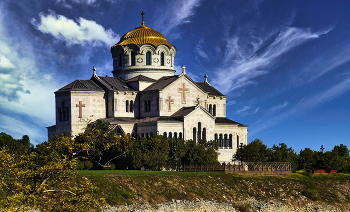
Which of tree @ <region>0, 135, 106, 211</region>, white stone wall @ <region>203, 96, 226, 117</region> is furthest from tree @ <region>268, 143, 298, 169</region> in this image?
tree @ <region>0, 135, 106, 211</region>

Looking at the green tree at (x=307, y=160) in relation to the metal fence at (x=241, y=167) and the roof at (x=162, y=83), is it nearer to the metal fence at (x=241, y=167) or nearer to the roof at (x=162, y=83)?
the metal fence at (x=241, y=167)

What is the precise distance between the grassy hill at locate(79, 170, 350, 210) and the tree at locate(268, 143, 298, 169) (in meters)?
6.17

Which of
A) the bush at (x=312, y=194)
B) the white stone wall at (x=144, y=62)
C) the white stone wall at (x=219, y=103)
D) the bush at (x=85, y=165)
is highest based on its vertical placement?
the white stone wall at (x=144, y=62)

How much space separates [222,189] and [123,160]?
40.9 feet

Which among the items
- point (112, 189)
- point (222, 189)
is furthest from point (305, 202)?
point (112, 189)

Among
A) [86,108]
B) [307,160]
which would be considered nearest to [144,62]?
[86,108]

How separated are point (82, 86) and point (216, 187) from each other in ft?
87.9

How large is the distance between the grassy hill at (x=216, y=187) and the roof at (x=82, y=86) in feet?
67.9

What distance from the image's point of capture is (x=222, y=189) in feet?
159

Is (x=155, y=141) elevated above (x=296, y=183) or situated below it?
above

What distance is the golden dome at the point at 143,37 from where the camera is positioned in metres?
73.7

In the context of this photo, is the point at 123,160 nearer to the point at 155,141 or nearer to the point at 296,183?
the point at 155,141

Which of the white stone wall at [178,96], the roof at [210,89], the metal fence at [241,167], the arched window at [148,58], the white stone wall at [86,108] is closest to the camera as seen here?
the metal fence at [241,167]

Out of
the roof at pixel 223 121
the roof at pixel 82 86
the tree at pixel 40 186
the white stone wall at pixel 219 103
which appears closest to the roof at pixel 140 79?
the roof at pixel 82 86
